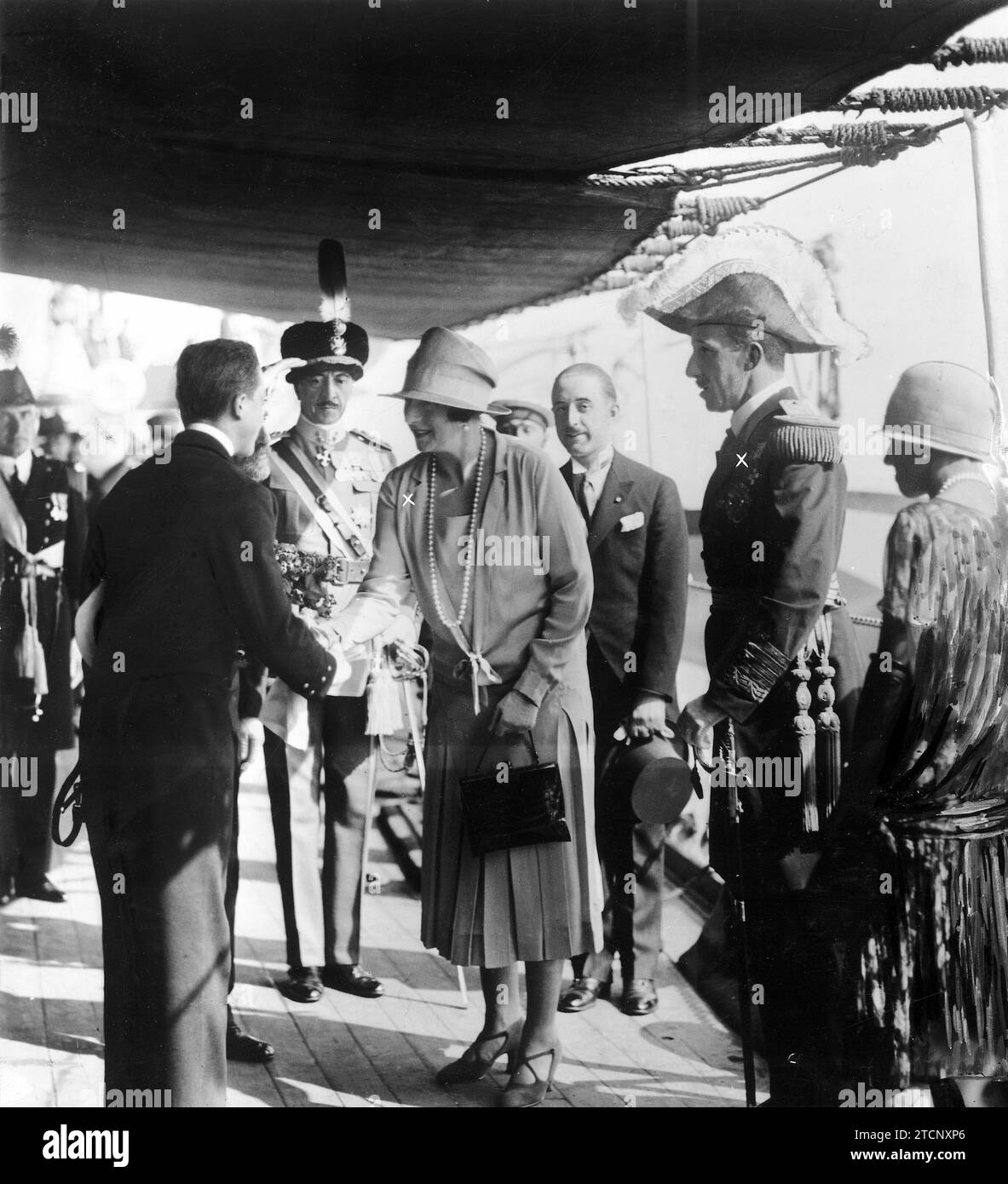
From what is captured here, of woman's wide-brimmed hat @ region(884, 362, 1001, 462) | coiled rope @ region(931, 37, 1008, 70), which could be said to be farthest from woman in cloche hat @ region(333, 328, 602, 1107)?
coiled rope @ region(931, 37, 1008, 70)

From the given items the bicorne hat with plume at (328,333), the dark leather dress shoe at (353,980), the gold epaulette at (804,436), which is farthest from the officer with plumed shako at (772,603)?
the dark leather dress shoe at (353,980)

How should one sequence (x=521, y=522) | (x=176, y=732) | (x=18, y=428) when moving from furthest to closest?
1. (x=18, y=428)
2. (x=521, y=522)
3. (x=176, y=732)

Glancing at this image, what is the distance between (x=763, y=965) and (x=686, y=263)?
7.02ft

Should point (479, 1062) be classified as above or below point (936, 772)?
below

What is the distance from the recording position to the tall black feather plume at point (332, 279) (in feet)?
11.6

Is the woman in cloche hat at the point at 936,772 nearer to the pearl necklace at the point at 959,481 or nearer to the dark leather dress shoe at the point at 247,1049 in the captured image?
the pearl necklace at the point at 959,481

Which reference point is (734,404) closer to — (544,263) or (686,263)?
(686,263)

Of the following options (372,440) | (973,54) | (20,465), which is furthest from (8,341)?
(973,54)

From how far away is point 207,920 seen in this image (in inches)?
134

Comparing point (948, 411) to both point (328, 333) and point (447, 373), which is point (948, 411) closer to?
point (447, 373)

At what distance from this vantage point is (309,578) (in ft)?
11.5

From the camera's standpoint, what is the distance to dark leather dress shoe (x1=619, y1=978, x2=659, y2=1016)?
11.6ft

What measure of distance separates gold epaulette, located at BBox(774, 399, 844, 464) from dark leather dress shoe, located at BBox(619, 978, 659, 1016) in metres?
1.63

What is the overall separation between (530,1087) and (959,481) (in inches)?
88.4
